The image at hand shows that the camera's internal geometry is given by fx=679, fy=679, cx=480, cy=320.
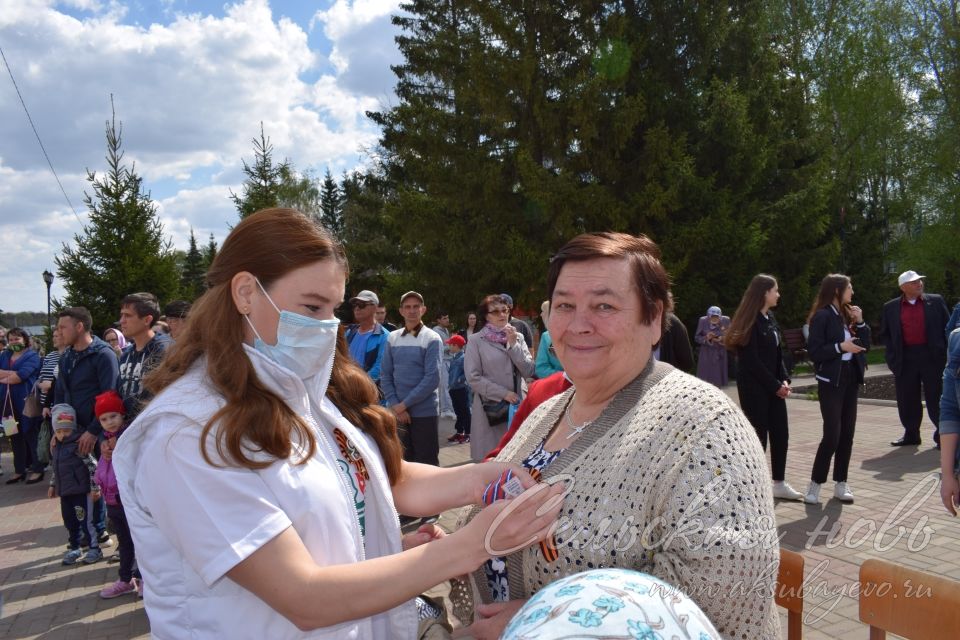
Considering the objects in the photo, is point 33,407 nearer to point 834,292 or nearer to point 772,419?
point 772,419

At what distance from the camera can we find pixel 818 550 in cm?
507

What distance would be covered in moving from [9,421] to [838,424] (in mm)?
10088

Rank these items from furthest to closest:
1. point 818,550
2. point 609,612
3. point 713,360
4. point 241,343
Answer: point 713,360 → point 818,550 → point 241,343 → point 609,612

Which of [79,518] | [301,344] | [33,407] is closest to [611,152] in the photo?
[33,407]

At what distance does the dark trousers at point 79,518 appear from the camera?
6363mm

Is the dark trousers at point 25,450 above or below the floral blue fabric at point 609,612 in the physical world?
below

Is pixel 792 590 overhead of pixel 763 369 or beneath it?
beneath

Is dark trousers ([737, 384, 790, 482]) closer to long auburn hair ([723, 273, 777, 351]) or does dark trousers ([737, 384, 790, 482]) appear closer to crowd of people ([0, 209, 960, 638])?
long auburn hair ([723, 273, 777, 351])

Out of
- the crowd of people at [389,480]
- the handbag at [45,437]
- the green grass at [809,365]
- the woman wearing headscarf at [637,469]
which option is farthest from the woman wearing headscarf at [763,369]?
the green grass at [809,365]

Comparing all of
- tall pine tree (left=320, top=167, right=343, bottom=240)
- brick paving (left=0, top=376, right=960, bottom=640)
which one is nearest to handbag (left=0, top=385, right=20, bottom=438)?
brick paving (left=0, top=376, right=960, bottom=640)

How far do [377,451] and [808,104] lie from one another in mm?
25762

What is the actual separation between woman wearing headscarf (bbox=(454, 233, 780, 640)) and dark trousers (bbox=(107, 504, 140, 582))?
4369 millimetres

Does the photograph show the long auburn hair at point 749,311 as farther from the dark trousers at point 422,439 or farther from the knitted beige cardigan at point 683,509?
the knitted beige cardigan at point 683,509

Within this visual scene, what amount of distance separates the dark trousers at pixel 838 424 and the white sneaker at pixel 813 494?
0.05m
